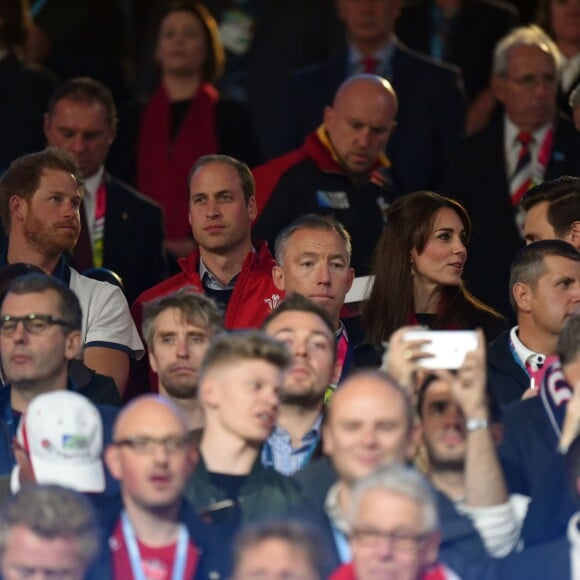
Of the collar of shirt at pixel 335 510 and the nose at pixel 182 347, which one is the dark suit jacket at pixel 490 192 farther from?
the collar of shirt at pixel 335 510

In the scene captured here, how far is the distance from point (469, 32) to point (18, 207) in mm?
3654

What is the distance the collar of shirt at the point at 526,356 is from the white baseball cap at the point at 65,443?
204cm

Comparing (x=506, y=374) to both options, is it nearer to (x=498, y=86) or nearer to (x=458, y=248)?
(x=458, y=248)

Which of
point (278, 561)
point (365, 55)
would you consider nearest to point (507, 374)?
point (278, 561)

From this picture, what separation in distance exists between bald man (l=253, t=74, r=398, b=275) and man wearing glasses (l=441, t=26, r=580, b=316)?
16.7 inches

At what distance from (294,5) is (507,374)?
14.1 feet

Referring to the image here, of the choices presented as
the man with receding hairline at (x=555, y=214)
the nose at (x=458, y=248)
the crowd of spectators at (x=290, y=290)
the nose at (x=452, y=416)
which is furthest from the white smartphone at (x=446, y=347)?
the man with receding hairline at (x=555, y=214)

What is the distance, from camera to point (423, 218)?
369 inches

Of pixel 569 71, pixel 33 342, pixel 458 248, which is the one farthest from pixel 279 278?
pixel 569 71

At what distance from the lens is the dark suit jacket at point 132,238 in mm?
10328

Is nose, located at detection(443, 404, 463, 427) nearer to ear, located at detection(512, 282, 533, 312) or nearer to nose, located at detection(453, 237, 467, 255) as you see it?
ear, located at detection(512, 282, 533, 312)

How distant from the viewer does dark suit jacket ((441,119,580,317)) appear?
1028cm

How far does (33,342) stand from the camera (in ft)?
26.1

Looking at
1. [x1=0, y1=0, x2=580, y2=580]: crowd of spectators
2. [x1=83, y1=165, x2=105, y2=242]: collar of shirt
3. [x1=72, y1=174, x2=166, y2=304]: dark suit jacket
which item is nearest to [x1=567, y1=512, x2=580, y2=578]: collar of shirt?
[x1=0, y1=0, x2=580, y2=580]: crowd of spectators
